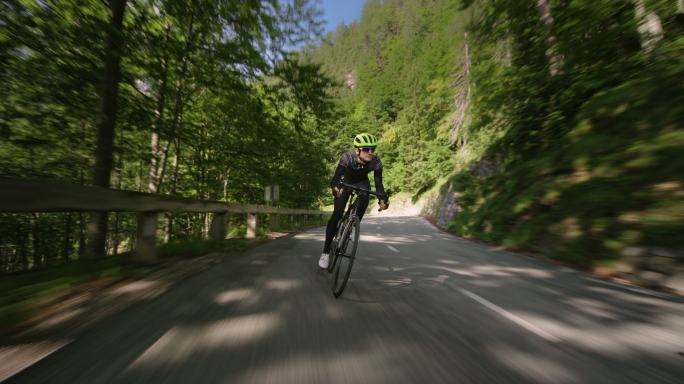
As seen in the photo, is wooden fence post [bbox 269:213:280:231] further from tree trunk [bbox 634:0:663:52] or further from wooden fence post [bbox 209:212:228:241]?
tree trunk [bbox 634:0:663:52]

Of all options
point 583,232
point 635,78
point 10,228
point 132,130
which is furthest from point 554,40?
point 10,228

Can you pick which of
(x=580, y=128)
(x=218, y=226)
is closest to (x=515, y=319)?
(x=218, y=226)

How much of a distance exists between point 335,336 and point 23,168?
6.76 m

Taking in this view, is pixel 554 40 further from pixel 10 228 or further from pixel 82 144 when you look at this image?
pixel 10 228

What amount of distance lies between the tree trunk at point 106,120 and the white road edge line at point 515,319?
5542mm

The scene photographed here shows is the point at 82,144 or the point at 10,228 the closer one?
the point at 82,144

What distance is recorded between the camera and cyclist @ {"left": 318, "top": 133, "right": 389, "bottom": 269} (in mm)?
4406

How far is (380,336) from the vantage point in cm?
246

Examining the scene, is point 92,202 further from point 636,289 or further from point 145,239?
point 636,289


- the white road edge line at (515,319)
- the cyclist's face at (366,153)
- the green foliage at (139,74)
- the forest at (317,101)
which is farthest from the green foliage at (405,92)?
the white road edge line at (515,319)

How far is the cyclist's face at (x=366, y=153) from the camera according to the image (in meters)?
4.41

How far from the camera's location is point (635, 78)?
25.8 feet

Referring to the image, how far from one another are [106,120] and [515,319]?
6.66 meters

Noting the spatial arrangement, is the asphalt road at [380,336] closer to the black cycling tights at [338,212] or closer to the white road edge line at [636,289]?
the white road edge line at [636,289]
